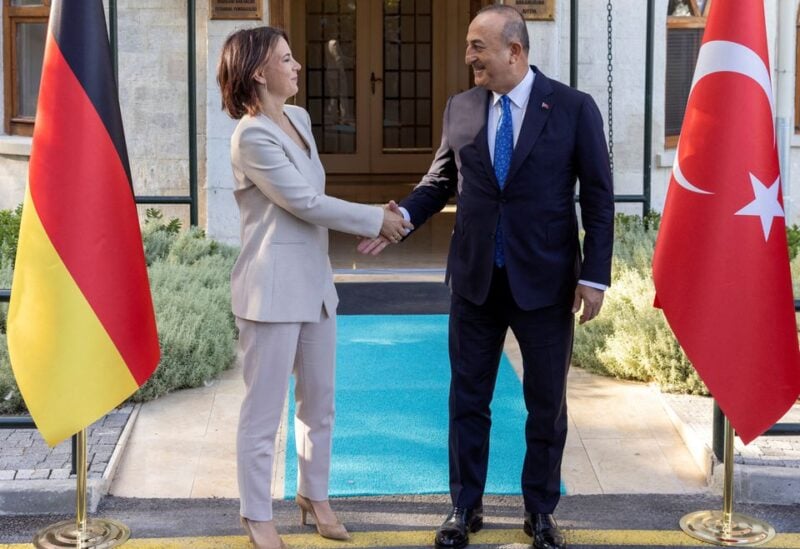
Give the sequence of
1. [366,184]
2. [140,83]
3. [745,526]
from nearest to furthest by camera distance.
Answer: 1. [745,526]
2. [140,83]
3. [366,184]

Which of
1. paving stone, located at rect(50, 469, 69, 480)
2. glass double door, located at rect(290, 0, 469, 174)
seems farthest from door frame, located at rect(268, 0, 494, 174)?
paving stone, located at rect(50, 469, 69, 480)

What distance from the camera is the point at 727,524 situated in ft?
16.2

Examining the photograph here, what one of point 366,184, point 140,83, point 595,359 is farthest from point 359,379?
point 366,184

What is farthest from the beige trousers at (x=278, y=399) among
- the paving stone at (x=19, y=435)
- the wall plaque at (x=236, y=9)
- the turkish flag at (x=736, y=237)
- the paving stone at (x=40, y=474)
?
the wall plaque at (x=236, y=9)

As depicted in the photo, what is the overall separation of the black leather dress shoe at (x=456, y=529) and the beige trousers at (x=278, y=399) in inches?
19.2

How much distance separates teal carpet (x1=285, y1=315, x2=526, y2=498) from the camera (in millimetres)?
5570

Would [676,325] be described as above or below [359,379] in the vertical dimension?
above

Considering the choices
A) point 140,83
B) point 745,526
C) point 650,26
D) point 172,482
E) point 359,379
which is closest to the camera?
point 745,526

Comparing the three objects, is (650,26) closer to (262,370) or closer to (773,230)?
(773,230)

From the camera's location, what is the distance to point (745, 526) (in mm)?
4988

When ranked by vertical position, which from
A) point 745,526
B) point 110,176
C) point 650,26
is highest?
point 650,26

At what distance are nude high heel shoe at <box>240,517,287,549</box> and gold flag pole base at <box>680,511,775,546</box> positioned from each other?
1589 millimetres

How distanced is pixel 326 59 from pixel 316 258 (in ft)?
48.1

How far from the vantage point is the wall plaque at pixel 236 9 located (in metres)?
10.5
